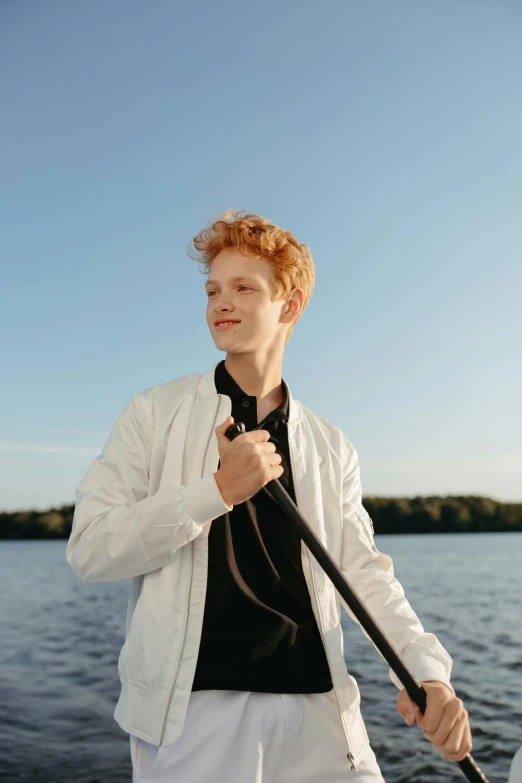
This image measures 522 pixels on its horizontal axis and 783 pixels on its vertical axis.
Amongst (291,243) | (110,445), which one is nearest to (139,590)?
(110,445)

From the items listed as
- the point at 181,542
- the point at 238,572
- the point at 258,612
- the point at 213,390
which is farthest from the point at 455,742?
the point at 213,390

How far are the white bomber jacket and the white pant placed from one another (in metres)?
0.06

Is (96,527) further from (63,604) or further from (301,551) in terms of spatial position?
(63,604)

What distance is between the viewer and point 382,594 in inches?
85.3

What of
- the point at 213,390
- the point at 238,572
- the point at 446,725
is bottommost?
the point at 446,725

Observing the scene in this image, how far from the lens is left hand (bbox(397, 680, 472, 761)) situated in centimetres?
176

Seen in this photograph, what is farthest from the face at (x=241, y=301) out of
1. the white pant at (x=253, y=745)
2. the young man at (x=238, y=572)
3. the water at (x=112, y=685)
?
the water at (x=112, y=685)

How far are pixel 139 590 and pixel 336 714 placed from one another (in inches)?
29.6

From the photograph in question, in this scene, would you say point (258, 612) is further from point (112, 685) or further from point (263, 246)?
point (112, 685)

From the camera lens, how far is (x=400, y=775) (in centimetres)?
587

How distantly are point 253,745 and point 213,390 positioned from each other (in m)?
1.15

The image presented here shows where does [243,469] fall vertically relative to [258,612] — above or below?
above

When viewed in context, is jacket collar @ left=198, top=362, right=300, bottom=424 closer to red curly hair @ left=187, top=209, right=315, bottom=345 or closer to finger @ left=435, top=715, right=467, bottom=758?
red curly hair @ left=187, top=209, right=315, bottom=345

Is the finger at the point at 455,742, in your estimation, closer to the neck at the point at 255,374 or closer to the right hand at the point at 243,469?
the right hand at the point at 243,469
